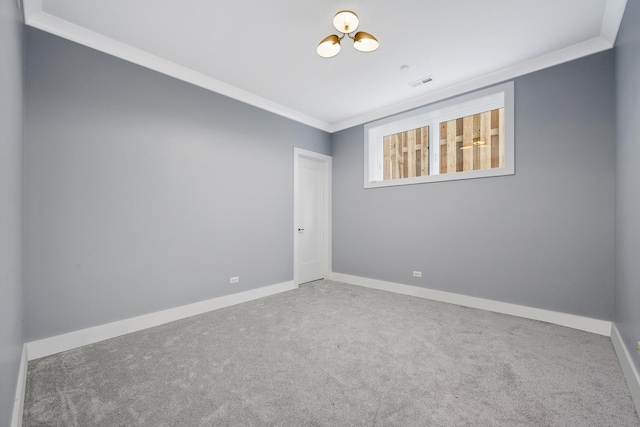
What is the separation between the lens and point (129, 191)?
9.08 feet

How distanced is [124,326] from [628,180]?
15.0ft

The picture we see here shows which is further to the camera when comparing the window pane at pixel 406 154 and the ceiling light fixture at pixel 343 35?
the window pane at pixel 406 154

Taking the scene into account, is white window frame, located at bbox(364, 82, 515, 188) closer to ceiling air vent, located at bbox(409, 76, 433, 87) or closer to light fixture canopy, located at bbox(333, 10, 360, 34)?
ceiling air vent, located at bbox(409, 76, 433, 87)

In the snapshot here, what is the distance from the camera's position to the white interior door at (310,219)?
477 cm

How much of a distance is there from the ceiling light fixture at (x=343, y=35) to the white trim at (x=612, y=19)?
1.92 metres

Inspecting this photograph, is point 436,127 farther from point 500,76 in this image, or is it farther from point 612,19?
point 612,19

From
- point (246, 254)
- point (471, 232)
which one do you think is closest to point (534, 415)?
point (471, 232)

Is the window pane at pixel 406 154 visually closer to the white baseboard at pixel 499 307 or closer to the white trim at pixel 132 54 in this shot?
the white baseboard at pixel 499 307

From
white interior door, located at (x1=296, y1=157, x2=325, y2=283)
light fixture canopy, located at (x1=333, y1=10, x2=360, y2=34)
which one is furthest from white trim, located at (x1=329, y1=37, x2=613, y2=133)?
light fixture canopy, located at (x1=333, y1=10, x2=360, y2=34)

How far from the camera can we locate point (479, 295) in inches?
135

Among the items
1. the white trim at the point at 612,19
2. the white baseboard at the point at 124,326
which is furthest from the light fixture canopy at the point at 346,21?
the white baseboard at the point at 124,326

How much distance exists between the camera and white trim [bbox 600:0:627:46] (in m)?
2.19

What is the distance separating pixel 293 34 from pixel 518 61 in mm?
2561

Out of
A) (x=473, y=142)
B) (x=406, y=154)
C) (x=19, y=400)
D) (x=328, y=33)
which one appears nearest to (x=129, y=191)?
(x=19, y=400)
